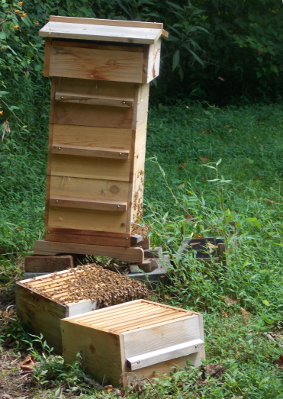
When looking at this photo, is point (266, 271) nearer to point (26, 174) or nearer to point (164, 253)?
point (164, 253)

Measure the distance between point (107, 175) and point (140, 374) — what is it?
1395mm

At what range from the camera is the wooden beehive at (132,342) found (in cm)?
263

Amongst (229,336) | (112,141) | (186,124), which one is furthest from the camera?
(186,124)

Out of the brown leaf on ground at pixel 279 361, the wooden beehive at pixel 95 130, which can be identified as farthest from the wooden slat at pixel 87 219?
the brown leaf on ground at pixel 279 361

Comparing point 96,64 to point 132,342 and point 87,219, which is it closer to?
point 87,219

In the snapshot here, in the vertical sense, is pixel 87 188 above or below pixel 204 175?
below

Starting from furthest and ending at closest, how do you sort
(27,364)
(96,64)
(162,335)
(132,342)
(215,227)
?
(215,227) → (96,64) → (27,364) → (162,335) → (132,342)

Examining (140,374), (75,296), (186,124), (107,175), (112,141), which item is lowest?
(140,374)

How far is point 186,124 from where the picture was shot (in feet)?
27.5

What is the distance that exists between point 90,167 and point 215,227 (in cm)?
125

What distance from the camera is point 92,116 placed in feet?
11.7

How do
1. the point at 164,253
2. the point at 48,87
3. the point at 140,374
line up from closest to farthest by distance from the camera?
the point at 140,374 → the point at 164,253 → the point at 48,87

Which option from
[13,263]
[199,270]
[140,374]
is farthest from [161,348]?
[13,263]

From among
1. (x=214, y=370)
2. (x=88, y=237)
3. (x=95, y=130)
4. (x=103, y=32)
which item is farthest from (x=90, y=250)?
(x=103, y=32)
